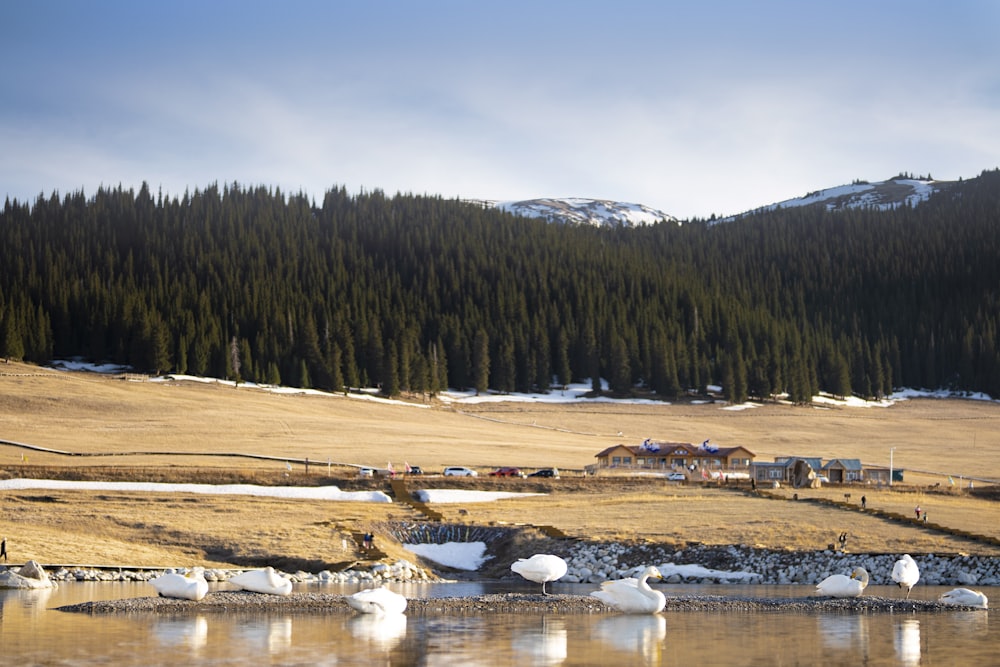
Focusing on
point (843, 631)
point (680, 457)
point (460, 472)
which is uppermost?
point (843, 631)

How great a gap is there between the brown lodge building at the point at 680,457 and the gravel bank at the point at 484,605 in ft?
186

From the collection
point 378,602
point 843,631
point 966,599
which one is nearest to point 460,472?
point 966,599

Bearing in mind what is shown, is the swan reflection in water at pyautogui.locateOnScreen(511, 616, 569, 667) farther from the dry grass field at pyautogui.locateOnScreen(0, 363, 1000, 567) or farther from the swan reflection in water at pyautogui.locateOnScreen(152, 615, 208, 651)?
the dry grass field at pyautogui.locateOnScreen(0, 363, 1000, 567)

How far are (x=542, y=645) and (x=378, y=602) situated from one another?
16.1 feet

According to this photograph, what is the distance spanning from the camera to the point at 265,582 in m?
29.2

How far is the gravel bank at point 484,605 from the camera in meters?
26.8

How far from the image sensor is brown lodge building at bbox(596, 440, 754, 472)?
286 ft

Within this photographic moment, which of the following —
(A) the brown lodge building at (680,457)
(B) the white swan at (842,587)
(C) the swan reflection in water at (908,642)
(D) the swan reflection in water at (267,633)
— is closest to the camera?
(C) the swan reflection in water at (908,642)

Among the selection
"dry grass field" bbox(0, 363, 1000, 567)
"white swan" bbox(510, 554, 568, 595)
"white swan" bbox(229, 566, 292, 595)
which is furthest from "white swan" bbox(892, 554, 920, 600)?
"white swan" bbox(229, 566, 292, 595)

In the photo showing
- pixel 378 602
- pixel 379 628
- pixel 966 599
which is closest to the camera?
pixel 379 628

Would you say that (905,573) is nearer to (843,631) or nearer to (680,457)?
(843,631)

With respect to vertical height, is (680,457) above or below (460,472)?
below

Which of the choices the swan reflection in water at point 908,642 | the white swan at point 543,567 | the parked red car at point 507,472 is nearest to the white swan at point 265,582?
the white swan at point 543,567

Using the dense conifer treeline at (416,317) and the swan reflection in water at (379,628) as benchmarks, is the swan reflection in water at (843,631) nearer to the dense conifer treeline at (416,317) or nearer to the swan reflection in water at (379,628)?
the swan reflection in water at (379,628)
